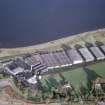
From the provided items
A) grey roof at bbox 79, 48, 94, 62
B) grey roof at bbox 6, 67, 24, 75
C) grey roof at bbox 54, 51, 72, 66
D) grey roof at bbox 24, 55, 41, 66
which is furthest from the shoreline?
grey roof at bbox 6, 67, 24, 75

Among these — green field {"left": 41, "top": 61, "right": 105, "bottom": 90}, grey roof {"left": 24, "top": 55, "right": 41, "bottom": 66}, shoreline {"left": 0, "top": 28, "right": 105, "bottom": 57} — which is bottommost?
green field {"left": 41, "top": 61, "right": 105, "bottom": 90}

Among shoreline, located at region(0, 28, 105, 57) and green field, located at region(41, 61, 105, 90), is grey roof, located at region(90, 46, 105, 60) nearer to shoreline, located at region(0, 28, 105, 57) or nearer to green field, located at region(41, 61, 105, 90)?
green field, located at region(41, 61, 105, 90)

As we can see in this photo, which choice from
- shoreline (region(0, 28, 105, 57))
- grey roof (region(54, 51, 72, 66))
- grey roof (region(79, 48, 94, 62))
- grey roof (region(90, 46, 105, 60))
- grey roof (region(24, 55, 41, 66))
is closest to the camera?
grey roof (region(24, 55, 41, 66))

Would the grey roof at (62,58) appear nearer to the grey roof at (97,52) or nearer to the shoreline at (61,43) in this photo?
the shoreline at (61,43)

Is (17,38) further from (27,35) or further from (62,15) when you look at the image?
(62,15)

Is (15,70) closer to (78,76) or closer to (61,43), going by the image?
(78,76)

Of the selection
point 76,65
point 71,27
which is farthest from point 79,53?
point 71,27

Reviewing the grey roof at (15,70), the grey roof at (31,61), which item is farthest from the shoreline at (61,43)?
the grey roof at (15,70)

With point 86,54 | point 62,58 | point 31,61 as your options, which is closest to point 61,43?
point 62,58
